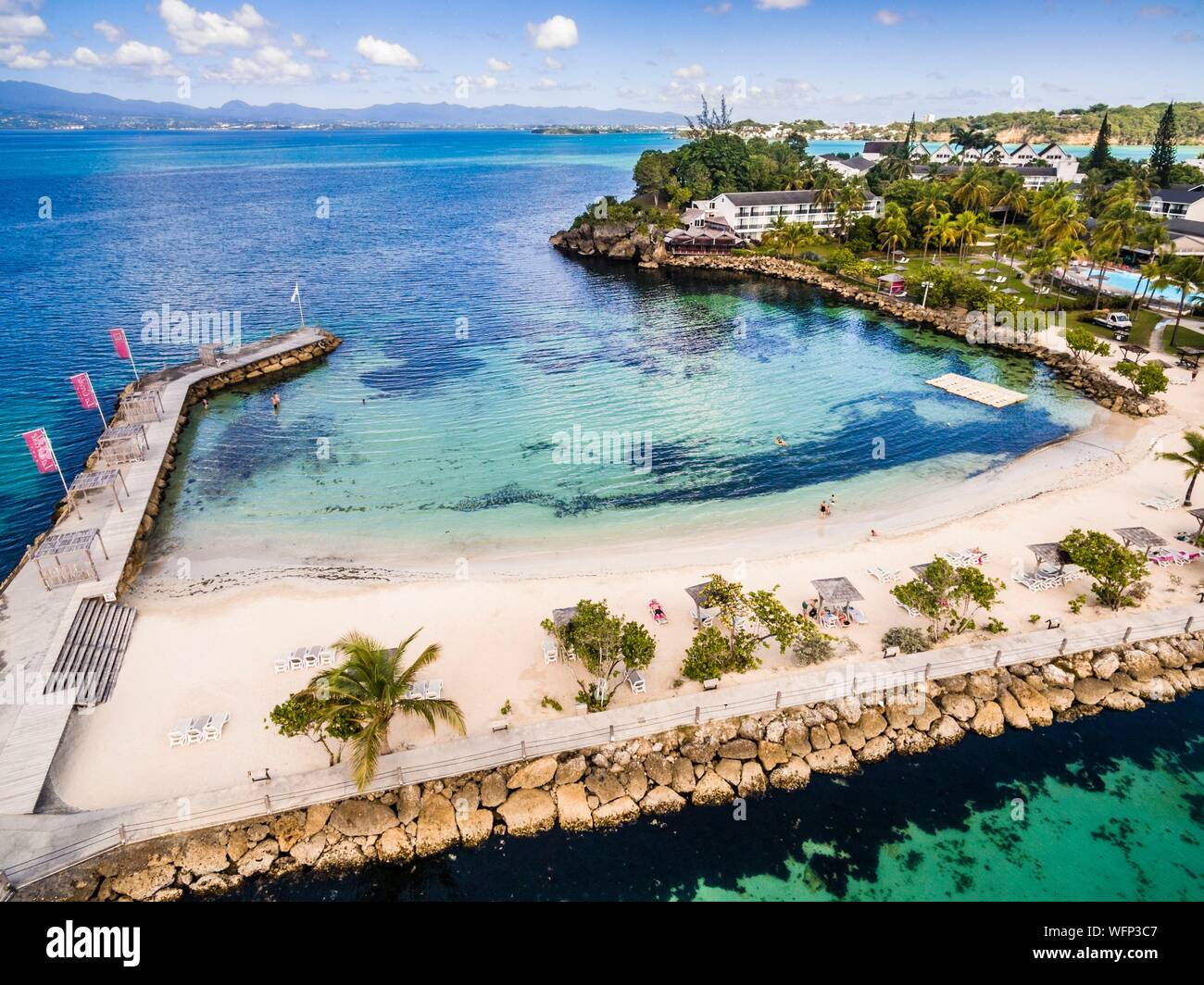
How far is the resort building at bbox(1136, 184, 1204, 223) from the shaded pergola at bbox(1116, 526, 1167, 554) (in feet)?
305

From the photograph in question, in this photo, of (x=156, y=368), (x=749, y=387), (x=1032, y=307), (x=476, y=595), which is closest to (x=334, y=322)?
(x=156, y=368)

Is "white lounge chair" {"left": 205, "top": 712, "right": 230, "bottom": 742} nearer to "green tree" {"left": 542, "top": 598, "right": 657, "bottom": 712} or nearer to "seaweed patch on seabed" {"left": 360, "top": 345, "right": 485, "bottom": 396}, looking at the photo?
"green tree" {"left": 542, "top": 598, "right": 657, "bottom": 712}

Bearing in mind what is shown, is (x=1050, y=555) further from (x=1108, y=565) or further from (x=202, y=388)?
(x=202, y=388)

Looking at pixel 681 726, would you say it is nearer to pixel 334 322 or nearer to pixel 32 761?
pixel 32 761

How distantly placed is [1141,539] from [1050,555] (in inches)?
215

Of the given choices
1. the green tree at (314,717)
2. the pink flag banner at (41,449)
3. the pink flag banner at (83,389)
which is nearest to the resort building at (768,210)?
the pink flag banner at (83,389)

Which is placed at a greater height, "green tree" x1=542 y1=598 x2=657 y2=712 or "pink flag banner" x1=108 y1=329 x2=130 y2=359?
"pink flag banner" x1=108 y1=329 x2=130 y2=359

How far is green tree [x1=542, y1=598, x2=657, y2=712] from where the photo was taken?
26125mm

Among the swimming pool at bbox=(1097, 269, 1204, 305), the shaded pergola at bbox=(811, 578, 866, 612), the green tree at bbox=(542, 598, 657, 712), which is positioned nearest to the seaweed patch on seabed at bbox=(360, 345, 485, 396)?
the green tree at bbox=(542, 598, 657, 712)

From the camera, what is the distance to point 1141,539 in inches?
A: 1344

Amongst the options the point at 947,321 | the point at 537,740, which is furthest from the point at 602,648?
the point at 947,321

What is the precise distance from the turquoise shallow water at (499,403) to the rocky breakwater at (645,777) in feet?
50.7

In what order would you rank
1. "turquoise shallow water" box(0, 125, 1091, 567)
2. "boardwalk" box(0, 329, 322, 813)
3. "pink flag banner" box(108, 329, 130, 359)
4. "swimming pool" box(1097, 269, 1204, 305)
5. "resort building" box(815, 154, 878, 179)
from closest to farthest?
"boardwalk" box(0, 329, 322, 813) → "turquoise shallow water" box(0, 125, 1091, 567) → "pink flag banner" box(108, 329, 130, 359) → "swimming pool" box(1097, 269, 1204, 305) → "resort building" box(815, 154, 878, 179)

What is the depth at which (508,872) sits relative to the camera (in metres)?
21.4
